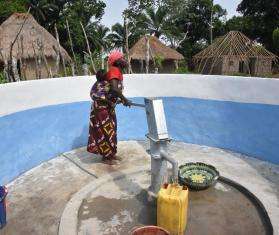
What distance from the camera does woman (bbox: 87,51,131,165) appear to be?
519 cm

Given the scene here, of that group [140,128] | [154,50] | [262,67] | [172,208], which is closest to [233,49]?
[262,67]

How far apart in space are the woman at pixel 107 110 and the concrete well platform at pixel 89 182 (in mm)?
292

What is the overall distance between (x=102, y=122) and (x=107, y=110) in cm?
20

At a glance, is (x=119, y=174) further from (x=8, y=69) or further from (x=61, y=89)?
(x=8, y=69)

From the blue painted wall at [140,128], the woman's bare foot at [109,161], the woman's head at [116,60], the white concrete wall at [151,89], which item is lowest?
the woman's bare foot at [109,161]

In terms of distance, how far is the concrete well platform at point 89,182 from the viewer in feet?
13.7

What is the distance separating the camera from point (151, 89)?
7.05m

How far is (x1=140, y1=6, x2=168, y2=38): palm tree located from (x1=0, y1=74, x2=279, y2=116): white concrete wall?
2233 cm

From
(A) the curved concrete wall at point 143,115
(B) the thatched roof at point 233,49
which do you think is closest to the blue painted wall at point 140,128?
(A) the curved concrete wall at point 143,115

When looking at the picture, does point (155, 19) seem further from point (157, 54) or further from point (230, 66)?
point (230, 66)

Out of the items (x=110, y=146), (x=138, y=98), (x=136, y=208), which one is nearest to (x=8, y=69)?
(x=138, y=98)

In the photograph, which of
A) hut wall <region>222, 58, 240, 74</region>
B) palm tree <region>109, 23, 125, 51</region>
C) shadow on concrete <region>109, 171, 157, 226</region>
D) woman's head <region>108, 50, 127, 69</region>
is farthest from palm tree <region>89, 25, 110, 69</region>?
shadow on concrete <region>109, 171, 157, 226</region>

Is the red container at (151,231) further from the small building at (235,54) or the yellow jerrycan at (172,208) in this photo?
the small building at (235,54)

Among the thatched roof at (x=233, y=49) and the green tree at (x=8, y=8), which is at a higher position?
the green tree at (x=8, y=8)
